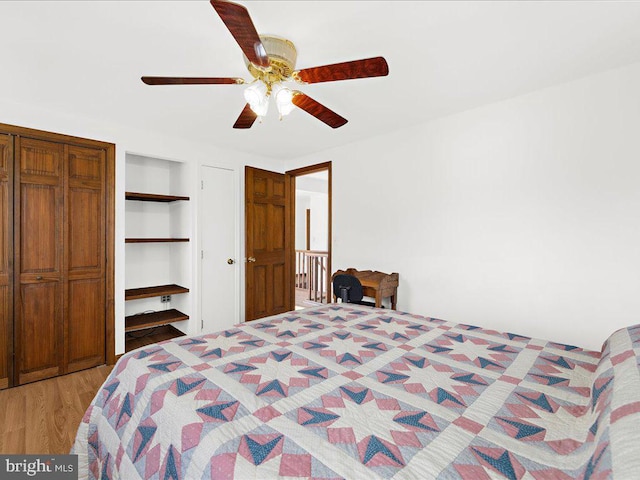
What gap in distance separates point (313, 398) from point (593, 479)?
0.76 m

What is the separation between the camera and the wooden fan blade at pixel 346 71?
1.50 meters

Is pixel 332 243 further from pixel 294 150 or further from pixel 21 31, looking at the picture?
pixel 21 31

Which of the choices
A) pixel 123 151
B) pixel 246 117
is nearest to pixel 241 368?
pixel 246 117

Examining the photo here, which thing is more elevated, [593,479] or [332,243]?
[332,243]

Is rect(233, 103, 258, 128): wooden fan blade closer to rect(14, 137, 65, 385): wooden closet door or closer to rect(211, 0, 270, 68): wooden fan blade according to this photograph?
rect(211, 0, 270, 68): wooden fan blade

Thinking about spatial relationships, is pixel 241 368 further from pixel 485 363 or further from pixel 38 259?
pixel 38 259

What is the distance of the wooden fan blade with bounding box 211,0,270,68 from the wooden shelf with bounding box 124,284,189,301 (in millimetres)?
2787

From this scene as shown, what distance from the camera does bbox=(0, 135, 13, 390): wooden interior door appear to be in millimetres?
2594

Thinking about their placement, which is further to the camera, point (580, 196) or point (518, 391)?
point (580, 196)

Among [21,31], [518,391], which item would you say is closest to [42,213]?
[21,31]

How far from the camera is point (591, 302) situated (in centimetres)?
225

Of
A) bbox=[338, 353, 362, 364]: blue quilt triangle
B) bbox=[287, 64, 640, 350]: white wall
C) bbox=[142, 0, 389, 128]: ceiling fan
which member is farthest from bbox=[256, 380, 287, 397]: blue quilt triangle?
bbox=[287, 64, 640, 350]: white wall

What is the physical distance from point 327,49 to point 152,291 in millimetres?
3093

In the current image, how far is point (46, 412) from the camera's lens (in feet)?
7.54
